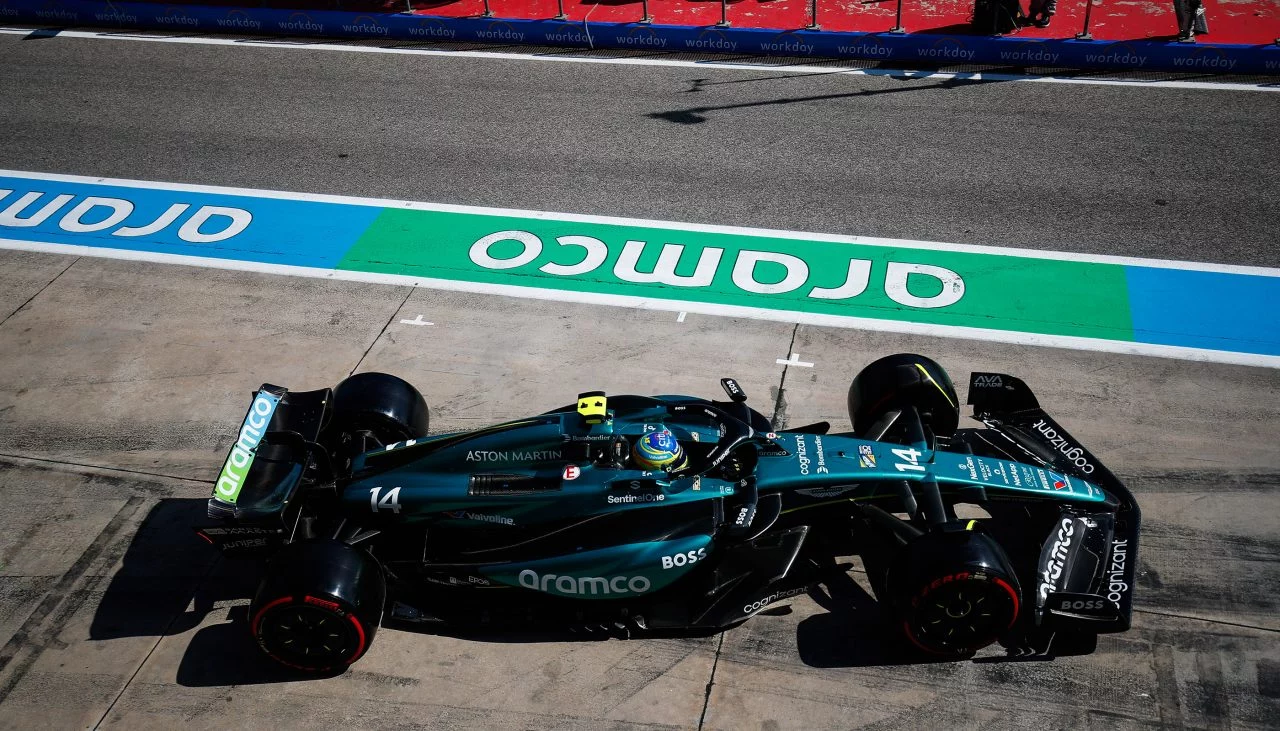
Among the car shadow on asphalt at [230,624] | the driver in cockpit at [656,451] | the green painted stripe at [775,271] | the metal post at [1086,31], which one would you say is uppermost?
the metal post at [1086,31]

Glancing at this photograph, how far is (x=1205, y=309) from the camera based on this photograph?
9492 mm

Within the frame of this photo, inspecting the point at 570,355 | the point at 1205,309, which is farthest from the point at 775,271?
the point at 1205,309

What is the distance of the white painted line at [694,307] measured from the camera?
29.5 feet

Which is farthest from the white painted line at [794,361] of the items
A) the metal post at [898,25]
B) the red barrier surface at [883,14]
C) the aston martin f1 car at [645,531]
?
the red barrier surface at [883,14]

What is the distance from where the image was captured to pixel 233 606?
273 inches

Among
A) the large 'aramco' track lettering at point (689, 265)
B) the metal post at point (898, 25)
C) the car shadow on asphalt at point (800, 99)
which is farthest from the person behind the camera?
the metal post at point (898, 25)

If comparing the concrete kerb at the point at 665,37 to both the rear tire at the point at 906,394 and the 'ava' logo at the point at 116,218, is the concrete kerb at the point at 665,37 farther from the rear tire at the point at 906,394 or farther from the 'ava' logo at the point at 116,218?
the rear tire at the point at 906,394

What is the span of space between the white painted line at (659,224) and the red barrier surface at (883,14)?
544 cm

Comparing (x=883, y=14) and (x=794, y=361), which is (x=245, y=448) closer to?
(x=794, y=361)

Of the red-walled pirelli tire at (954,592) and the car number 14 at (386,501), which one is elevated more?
the car number 14 at (386,501)

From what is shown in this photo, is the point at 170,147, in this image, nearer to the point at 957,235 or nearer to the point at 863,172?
the point at 863,172

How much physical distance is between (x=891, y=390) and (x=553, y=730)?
326cm

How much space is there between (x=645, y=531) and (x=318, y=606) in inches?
77.6

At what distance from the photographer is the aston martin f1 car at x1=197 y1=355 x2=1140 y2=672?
6086 millimetres
